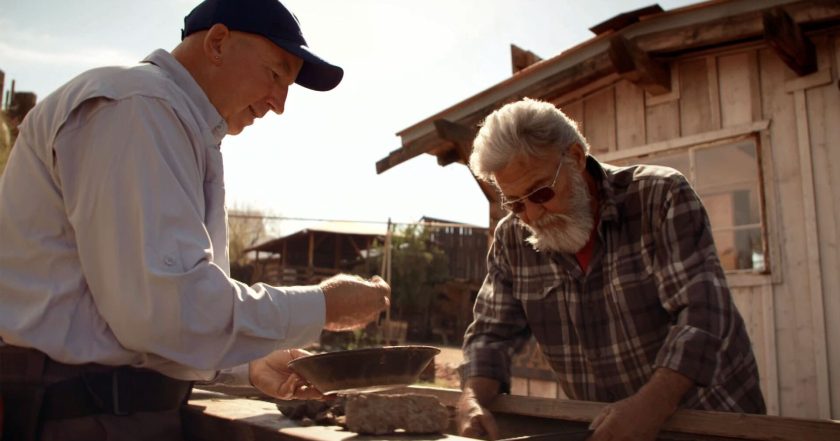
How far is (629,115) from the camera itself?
6.66 meters

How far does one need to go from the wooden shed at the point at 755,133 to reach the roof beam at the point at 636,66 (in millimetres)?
11

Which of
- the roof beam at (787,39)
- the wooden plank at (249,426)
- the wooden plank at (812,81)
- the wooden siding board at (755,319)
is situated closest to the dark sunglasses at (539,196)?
the wooden plank at (249,426)

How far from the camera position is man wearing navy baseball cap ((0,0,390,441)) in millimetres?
1544

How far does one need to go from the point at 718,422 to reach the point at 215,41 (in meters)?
1.87

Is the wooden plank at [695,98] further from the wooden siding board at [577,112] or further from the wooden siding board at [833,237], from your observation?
the wooden siding board at [577,112]

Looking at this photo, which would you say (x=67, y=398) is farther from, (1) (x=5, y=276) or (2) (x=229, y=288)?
(2) (x=229, y=288)

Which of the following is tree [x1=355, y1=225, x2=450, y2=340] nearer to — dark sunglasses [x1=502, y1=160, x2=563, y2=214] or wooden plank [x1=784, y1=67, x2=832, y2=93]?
wooden plank [x1=784, y1=67, x2=832, y2=93]

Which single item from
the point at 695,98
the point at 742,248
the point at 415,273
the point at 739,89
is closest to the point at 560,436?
the point at 742,248

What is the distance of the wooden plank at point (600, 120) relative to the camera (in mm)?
6789

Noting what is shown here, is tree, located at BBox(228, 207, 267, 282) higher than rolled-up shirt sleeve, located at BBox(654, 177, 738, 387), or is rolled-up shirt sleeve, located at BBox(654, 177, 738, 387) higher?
tree, located at BBox(228, 207, 267, 282)

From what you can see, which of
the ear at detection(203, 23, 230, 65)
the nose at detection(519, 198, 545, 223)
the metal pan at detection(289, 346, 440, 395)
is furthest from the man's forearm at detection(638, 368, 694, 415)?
the ear at detection(203, 23, 230, 65)

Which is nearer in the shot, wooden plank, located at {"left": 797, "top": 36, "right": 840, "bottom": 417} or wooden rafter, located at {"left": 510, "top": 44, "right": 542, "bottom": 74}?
wooden plank, located at {"left": 797, "top": 36, "right": 840, "bottom": 417}

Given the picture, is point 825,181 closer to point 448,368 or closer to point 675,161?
point 675,161

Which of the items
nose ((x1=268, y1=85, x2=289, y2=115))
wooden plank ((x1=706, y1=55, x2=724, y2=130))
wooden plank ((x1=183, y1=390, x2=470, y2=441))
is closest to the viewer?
wooden plank ((x1=183, y1=390, x2=470, y2=441))
